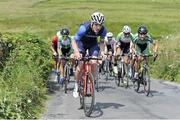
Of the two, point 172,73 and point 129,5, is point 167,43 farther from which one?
point 129,5

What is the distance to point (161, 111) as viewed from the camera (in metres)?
13.0

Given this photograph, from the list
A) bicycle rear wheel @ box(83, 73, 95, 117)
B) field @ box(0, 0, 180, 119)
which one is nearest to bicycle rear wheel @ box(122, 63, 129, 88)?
field @ box(0, 0, 180, 119)

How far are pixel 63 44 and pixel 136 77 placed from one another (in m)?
3.01

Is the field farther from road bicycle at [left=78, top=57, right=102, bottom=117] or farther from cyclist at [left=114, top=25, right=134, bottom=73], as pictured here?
cyclist at [left=114, top=25, right=134, bottom=73]

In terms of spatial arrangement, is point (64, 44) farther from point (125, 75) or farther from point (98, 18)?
point (98, 18)

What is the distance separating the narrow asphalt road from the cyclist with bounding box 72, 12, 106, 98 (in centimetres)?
83

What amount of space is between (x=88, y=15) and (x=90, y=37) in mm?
50989

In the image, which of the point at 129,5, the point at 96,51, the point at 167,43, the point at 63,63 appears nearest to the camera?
the point at 96,51

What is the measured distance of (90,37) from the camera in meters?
13.4

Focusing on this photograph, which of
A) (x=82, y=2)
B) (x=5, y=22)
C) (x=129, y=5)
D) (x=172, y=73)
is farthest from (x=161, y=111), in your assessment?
(x=82, y=2)

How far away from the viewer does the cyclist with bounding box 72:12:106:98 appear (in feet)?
40.5

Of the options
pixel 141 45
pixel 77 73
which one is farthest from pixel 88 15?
pixel 77 73

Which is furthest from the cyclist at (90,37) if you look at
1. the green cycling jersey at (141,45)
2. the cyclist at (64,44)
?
the cyclist at (64,44)

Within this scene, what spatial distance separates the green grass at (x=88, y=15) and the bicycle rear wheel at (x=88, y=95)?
3472cm
